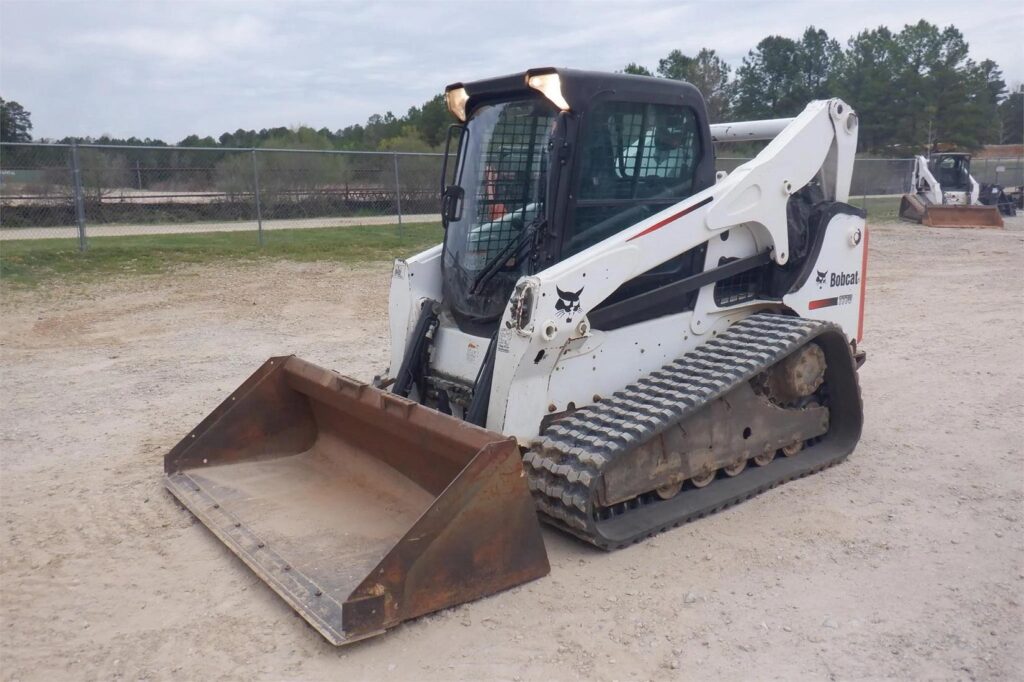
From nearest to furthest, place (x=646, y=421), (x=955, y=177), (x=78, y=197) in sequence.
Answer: (x=646, y=421) < (x=78, y=197) < (x=955, y=177)

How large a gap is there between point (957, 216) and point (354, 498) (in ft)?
73.4

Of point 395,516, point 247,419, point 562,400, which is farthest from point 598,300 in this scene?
point 247,419

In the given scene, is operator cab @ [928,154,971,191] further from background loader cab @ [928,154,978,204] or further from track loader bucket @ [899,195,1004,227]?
track loader bucket @ [899,195,1004,227]

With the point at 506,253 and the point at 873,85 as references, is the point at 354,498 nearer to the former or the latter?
the point at 506,253

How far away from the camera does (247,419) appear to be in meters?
5.32

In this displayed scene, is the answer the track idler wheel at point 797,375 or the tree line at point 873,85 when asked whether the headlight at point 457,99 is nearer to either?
the track idler wheel at point 797,375

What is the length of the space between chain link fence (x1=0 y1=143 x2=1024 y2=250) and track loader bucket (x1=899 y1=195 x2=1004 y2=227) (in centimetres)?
536

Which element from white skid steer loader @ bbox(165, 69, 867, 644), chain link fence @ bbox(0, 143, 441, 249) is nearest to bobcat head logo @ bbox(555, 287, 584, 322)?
white skid steer loader @ bbox(165, 69, 867, 644)

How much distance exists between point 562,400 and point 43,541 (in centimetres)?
262

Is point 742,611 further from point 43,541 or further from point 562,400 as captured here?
point 43,541

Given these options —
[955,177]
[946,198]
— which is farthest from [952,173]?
[946,198]

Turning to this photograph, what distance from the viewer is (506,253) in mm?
5020

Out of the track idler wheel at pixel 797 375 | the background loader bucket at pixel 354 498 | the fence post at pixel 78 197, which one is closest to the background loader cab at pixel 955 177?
the fence post at pixel 78 197

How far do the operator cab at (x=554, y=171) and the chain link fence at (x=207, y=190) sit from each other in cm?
1155
